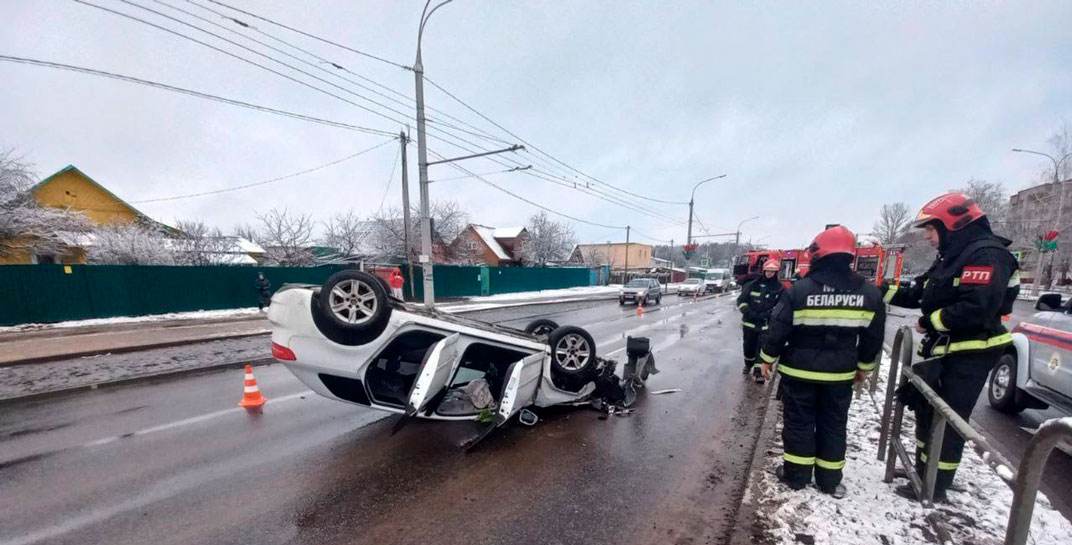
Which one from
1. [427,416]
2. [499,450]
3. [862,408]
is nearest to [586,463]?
[499,450]

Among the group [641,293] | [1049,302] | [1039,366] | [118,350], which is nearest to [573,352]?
[1039,366]

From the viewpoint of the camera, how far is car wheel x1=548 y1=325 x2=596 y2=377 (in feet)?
15.2

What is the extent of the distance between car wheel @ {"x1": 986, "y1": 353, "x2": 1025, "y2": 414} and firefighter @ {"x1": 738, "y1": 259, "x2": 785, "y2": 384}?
2.45 m

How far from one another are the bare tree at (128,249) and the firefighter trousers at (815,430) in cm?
2430

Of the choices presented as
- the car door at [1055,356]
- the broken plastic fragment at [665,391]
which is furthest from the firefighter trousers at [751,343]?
the car door at [1055,356]

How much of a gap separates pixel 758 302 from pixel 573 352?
11.7 ft

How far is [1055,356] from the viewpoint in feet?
13.7

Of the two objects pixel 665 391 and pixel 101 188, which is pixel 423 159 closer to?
pixel 665 391

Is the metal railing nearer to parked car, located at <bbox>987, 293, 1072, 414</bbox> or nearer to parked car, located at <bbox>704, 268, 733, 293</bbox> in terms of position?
parked car, located at <bbox>987, 293, 1072, 414</bbox>

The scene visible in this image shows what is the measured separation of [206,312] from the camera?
14.7 metres

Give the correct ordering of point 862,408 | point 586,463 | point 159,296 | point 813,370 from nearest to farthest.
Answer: point 813,370 < point 586,463 < point 862,408 < point 159,296

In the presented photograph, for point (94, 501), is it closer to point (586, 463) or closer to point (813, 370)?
point (586, 463)

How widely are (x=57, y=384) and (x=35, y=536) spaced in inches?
199

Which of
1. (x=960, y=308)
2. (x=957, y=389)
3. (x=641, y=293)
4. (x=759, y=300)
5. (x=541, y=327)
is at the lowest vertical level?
(x=641, y=293)
